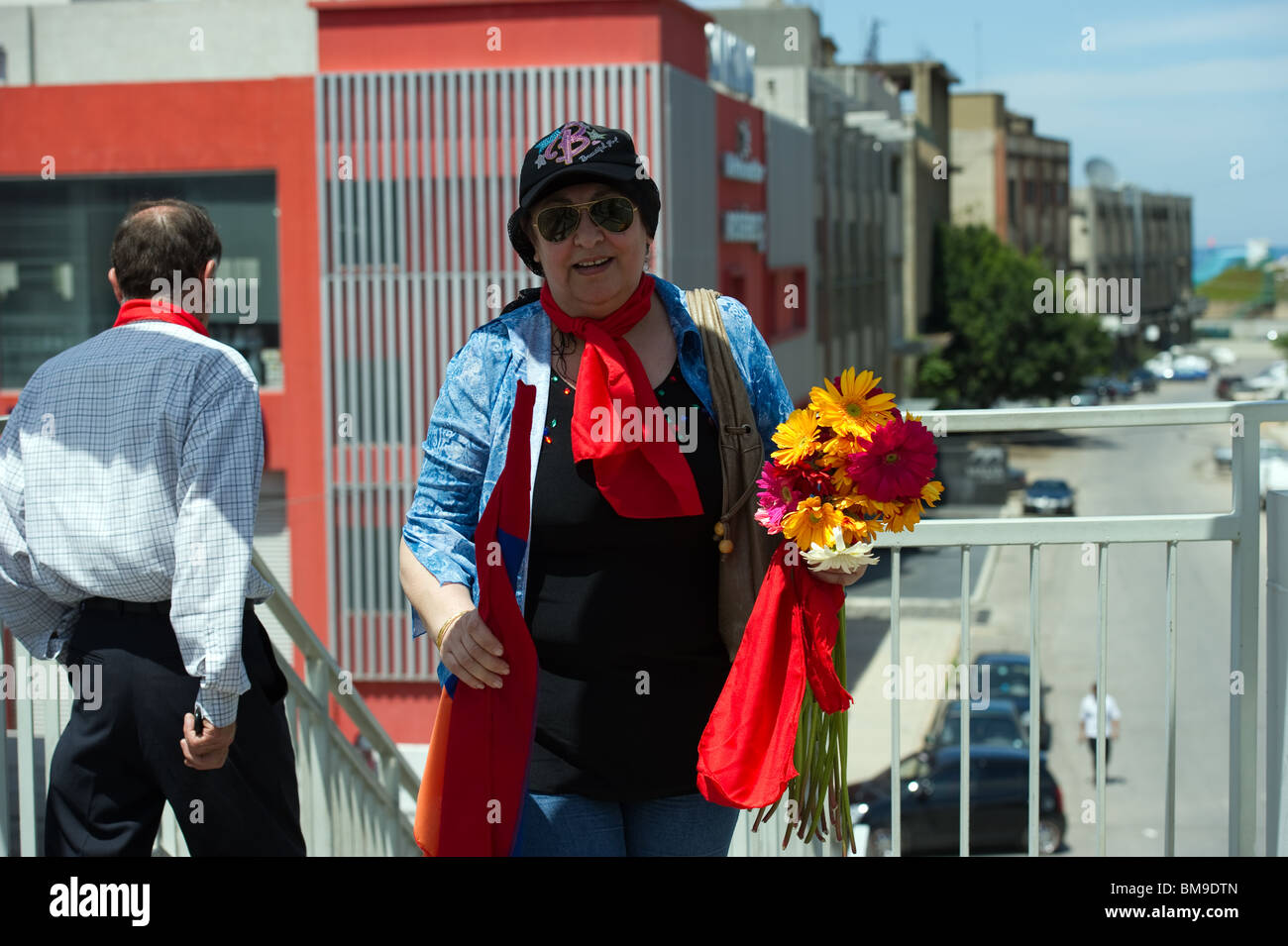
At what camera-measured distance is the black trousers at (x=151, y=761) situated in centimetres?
302

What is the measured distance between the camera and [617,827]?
279cm

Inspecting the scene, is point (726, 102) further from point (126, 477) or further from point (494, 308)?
point (126, 477)

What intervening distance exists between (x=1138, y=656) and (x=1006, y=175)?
47.7 metres

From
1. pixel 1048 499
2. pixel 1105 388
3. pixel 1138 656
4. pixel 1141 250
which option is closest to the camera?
pixel 1138 656

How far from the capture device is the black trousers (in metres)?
3.02

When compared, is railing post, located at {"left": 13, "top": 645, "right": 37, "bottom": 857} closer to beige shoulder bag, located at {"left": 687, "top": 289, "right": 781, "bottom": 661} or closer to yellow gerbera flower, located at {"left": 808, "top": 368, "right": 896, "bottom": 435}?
A: beige shoulder bag, located at {"left": 687, "top": 289, "right": 781, "bottom": 661}

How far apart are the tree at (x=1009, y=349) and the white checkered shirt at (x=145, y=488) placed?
5335 centimetres

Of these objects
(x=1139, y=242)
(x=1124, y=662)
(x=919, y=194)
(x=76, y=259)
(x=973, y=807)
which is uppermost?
(x=1139, y=242)

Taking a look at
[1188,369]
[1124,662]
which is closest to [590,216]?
[1124,662]

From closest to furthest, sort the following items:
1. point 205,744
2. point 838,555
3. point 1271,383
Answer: point 838,555 → point 205,744 → point 1271,383

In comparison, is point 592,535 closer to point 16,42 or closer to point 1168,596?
point 1168,596

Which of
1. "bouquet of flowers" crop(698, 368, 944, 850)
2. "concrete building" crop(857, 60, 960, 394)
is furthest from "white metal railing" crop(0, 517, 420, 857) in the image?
"concrete building" crop(857, 60, 960, 394)

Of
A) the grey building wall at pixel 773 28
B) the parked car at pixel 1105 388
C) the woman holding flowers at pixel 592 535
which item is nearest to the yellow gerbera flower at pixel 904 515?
the woman holding flowers at pixel 592 535
